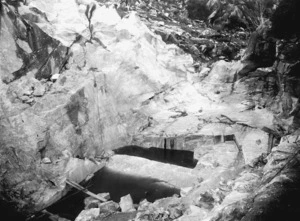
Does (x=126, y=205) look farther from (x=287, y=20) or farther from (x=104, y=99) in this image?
(x=287, y=20)

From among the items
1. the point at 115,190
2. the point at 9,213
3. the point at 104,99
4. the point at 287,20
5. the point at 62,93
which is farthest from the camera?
the point at 287,20

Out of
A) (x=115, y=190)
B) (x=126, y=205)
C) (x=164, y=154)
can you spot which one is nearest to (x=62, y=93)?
(x=115, y=190)

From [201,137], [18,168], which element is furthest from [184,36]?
[18,168]

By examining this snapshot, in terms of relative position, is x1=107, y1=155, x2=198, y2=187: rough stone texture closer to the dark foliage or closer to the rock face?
the rock face

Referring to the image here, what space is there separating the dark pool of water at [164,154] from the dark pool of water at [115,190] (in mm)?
1562

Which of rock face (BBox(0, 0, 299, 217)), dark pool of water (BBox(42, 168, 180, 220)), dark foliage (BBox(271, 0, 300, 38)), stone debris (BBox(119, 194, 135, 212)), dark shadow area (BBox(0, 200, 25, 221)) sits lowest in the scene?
dark shadow area (BBox(0, 200, 25, 221))

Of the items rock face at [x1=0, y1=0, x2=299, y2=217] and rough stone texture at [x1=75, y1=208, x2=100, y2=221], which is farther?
rock face at [x1=0, y1=0, x2=299, y2=217]

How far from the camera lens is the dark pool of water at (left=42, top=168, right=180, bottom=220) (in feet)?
32.0

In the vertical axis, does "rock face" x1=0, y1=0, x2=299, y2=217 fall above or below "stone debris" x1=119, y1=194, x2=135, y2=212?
above

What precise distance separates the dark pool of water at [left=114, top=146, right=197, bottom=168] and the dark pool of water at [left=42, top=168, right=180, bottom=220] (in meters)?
1.56

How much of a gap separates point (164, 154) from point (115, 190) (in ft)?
9.98

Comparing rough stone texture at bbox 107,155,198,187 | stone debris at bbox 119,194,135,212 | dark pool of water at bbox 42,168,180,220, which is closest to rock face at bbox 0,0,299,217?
dark pool of water at bbox 42,168,180,220

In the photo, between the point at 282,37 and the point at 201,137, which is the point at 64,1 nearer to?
the point at 201,137

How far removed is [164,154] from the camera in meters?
12.4
